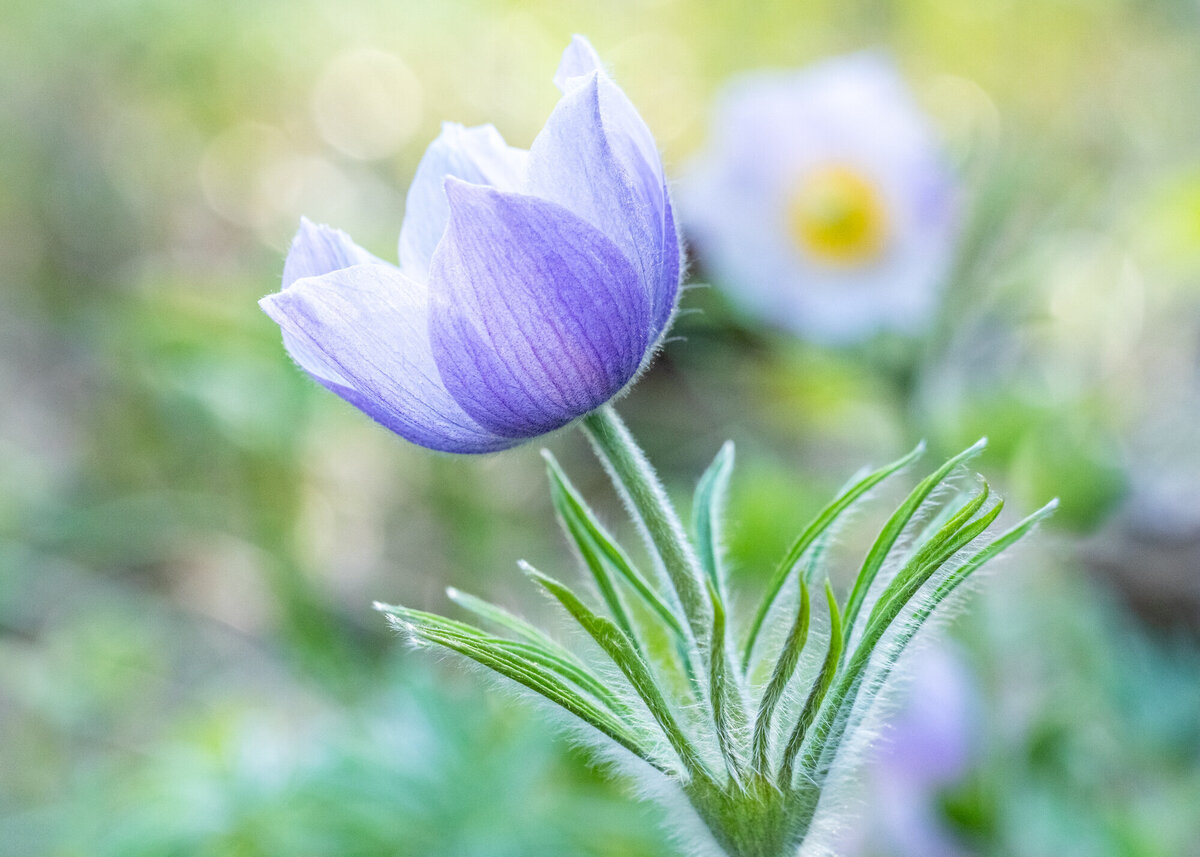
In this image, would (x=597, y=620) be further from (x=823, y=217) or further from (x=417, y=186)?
(x=823, y=217)

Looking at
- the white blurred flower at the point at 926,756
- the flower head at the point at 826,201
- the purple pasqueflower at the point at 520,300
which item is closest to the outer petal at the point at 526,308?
the purple pasqueflower at the point at 520,300

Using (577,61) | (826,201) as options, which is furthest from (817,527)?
(826,201)

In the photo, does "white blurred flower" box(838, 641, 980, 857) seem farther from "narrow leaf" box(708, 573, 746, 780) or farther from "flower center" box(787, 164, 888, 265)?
"flower center" box(787, 164, 888, 265)

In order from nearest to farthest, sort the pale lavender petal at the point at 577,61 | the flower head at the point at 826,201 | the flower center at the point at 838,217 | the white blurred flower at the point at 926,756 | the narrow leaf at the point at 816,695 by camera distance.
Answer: the narrow leaf at the point at 816,695 < the pale lavender petal at the point at 577,61 < the white blurred flower at the point at 926,756 < the flower head at the point at 826,201 < the flower center at the point at 838,217

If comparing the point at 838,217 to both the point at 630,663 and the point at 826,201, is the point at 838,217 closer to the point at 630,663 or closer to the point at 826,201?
the point at 826,201

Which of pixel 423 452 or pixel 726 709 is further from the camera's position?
pixel 423 452

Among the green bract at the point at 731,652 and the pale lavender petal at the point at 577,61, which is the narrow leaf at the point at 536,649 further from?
the pale lavender petal at the point at 577,61
